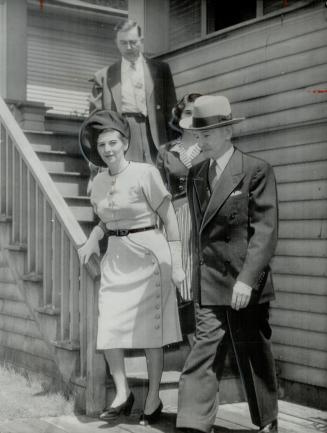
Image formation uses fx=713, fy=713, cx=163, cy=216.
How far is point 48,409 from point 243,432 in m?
1.36

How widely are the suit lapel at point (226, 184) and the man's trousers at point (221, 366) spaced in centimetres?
53

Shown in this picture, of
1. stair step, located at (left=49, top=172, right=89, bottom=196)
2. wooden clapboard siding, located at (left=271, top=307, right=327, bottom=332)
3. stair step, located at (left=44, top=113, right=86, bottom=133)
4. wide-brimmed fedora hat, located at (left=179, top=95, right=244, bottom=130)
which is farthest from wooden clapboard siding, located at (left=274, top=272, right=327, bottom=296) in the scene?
stair step, located at (left=44, top=113, right=86, bottom=133)

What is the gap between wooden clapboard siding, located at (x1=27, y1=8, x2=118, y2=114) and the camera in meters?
12.4

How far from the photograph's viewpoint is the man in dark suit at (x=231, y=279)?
3.69 metres

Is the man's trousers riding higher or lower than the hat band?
lower

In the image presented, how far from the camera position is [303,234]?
5031mm

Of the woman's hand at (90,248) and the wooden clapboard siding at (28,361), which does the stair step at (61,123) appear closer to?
the wooden clapboard siding at (28,361)

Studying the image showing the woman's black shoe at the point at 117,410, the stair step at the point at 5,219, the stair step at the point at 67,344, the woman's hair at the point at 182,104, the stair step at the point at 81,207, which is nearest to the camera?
the woman's black shoe at the point at 117,410

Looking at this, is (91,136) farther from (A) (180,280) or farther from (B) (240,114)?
(B) (240,114)

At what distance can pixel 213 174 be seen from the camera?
392cm

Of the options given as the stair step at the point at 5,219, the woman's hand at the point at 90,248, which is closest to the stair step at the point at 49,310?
the woman's hand at the point at 90,248

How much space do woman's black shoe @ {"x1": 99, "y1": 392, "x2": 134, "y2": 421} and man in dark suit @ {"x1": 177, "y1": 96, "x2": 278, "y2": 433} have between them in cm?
62

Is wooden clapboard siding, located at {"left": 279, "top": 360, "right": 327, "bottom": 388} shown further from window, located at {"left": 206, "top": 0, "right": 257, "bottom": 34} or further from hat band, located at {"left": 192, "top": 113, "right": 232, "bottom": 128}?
window, located at {"left": 206, "top": 0, "right": 257, "bottom": 34}

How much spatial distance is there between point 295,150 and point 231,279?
1.61m
